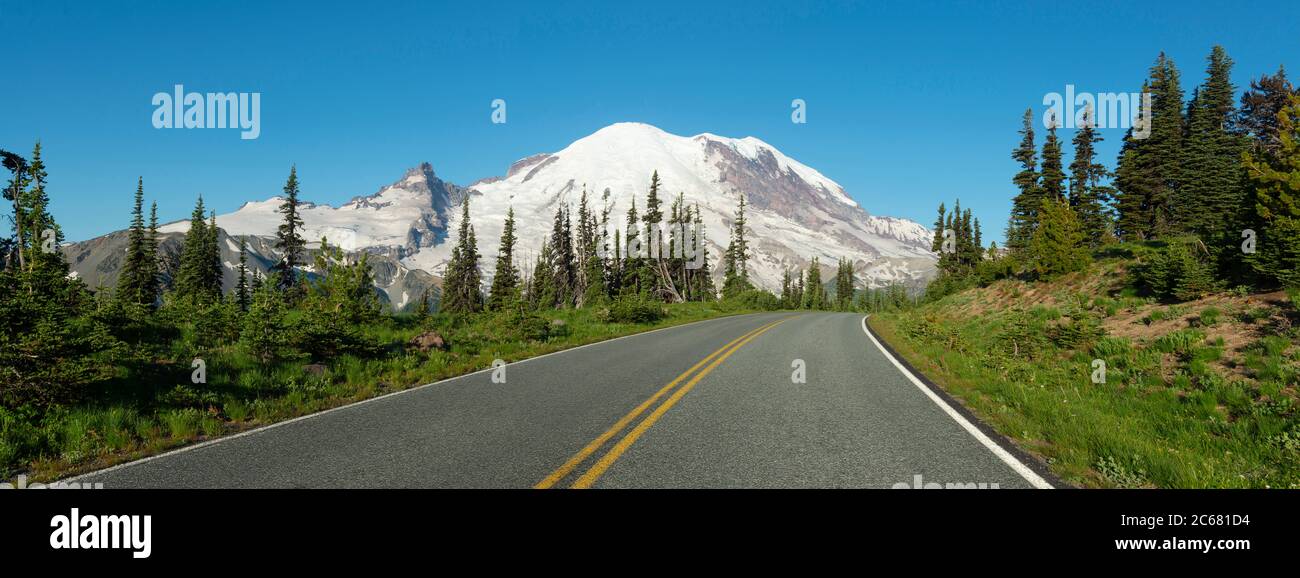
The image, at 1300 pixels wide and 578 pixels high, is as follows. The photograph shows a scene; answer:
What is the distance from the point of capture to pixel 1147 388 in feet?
29.5

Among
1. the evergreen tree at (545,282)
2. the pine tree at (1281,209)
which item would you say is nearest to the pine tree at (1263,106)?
the pine tree at (1281,209)

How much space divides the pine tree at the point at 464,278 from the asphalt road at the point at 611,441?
59.1 m

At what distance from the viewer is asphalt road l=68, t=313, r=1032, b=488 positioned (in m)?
4.46

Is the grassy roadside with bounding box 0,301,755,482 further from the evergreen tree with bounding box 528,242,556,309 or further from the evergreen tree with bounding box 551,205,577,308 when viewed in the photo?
the evergreen tree with bounding box 551,205,577,308

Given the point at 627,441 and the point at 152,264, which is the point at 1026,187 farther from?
the point at 152,264

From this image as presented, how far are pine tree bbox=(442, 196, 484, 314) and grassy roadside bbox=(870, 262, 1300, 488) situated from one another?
57856 millimetres

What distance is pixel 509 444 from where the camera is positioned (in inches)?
216

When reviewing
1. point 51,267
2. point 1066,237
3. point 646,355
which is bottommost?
point 646,355

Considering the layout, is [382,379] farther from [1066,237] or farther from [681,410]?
[1066,237]

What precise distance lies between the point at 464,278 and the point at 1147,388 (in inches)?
2630

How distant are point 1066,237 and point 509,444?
27.1 meters

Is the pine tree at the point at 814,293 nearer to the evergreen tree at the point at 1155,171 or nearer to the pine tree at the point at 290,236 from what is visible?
the evergreen tree at the point at 1155,171
